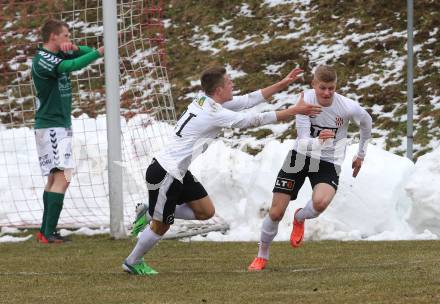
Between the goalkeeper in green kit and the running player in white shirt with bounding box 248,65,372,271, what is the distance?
288 centimetres

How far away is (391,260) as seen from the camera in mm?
8148

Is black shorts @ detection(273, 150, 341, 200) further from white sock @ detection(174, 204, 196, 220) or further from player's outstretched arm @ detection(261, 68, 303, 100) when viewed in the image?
white sock @ detection(174, 204, 196, 220)

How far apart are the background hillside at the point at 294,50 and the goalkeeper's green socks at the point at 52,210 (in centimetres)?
467

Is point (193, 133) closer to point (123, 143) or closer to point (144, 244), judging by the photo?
point (144, 244)

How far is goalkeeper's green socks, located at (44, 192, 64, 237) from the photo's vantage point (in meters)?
10.2

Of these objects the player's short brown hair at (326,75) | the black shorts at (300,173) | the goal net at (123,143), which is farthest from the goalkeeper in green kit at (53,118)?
the player's short brown hair at (326,75)

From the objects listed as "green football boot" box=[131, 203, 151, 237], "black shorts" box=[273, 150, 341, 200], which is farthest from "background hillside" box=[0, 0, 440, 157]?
"black shorts" box=[273, 150, 341, 200]

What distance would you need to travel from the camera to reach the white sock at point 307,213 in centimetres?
807

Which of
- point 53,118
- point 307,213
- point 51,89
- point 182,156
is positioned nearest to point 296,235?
point 307,213

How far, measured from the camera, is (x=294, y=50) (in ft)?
66.3

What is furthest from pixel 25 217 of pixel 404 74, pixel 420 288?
pixel 404 74

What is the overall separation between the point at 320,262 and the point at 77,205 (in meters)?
4.73

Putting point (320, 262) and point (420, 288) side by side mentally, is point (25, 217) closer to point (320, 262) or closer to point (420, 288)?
point (320, 262)

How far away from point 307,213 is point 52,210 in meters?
3.04
